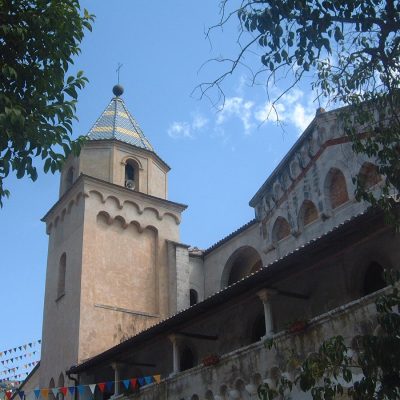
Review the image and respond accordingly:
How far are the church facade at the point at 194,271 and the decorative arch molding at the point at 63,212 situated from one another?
4 centimetres

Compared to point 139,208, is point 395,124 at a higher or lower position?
lower

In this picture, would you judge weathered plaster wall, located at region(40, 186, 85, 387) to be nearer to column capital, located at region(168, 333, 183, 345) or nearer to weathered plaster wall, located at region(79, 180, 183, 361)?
weathered plaster wall, located at region(79, 180, 183, 361)

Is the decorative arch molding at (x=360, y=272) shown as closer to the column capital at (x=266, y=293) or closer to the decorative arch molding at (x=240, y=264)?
the column capital at (x=266, y=293)

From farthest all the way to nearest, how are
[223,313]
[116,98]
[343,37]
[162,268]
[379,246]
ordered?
[116,98] < [162,268] < [223,313] < [379,246] < [343,37]

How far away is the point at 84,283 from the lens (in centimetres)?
2267

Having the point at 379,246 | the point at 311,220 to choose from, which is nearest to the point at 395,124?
the point at 379,246

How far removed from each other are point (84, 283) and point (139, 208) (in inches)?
160

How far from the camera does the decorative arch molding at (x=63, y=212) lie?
24.5 m

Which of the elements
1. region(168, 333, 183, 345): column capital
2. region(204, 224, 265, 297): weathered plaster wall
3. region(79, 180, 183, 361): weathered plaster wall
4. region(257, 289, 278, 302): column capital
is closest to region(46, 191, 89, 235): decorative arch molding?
region(79, 180, 183, 361): weathered plaster wall

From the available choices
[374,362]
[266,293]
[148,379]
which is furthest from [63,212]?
[374,362]

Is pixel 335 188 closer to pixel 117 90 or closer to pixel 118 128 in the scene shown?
pixel 118 128

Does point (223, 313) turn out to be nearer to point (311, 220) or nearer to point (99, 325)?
point (311, 220)

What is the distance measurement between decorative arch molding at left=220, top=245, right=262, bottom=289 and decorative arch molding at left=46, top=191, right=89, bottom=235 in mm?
6111

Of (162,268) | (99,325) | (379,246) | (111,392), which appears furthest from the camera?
(162,268)
